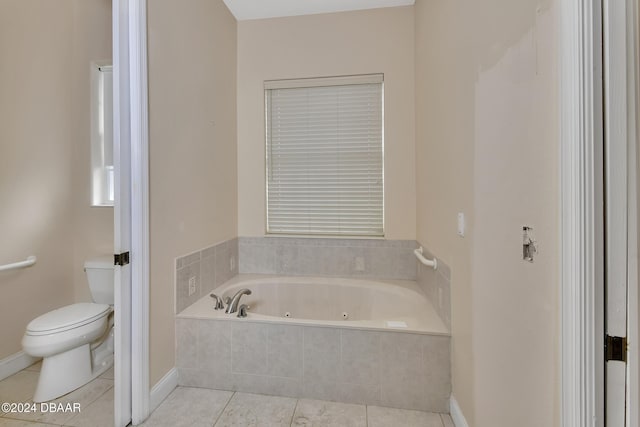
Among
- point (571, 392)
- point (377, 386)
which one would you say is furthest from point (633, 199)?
point (377, 386)

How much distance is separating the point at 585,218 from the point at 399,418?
1418mm

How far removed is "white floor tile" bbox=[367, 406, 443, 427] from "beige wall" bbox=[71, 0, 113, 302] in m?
2.23

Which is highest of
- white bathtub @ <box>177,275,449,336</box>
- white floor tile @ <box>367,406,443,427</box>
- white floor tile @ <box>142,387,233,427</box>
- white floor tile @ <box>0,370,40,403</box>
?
→ white bathtub @ <box>177,275,449,336</box>

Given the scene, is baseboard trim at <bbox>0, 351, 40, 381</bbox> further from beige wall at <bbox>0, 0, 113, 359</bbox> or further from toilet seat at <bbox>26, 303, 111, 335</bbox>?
toilet seat at <bbox>26, 303, 111, 335</bbox>

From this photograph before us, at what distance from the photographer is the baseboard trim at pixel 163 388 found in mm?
1519

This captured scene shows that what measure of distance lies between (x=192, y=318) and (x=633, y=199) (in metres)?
2.01

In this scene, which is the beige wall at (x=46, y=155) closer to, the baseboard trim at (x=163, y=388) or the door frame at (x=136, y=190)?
the door frame at (x=136, y=190)

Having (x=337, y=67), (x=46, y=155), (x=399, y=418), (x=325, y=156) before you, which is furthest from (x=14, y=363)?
(x=337, y=67)

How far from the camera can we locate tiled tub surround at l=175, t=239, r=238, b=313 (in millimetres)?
1770

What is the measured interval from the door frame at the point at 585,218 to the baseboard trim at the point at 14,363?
2908 millimetres

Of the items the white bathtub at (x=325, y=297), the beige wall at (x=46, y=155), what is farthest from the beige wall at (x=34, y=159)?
the white bathtub at (x=325, y=297)

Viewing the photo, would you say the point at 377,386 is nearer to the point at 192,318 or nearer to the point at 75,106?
the point at 192,318

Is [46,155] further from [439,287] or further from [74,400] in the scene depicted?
[439,287]

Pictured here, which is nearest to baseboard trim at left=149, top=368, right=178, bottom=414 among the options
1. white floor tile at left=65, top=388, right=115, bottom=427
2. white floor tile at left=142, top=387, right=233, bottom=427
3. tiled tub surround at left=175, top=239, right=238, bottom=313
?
white floor tile at left=142, top=387, right=233, bottom=427
